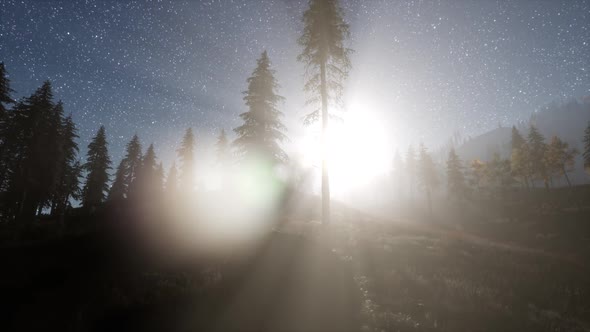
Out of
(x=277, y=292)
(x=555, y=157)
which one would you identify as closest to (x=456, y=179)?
(x=555, y=157)

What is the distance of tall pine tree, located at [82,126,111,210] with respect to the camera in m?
35.1

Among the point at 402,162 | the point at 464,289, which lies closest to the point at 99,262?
the point at 464,289

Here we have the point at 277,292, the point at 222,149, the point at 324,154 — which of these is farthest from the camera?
the point at 222,149

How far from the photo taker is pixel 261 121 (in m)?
19.3

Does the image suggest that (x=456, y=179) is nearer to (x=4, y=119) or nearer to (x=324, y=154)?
(x=324, y=154)

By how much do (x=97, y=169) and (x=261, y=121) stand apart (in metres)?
31.1

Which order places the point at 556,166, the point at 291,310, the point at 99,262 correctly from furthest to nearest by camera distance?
the point at 556,166
the point at 99,262
the point at 291,310

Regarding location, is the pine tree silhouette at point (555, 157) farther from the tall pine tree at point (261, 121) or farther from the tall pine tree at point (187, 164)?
the tall pine tree at point (187, 164)

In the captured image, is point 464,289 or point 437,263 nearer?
point 464,289

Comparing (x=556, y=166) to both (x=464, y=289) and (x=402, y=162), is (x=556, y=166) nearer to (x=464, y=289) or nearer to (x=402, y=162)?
(x=402, y=162)

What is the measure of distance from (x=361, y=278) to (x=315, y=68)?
42.2 ft

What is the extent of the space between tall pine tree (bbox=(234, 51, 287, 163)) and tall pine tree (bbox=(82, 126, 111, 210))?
29135 millimetres

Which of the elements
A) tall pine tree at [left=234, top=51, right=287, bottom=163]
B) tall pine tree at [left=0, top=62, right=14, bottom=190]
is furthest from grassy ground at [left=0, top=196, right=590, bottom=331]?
tall pine tree at [left=0, top=62, right=14, bottom=190]

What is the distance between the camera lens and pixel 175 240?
33.0ft
